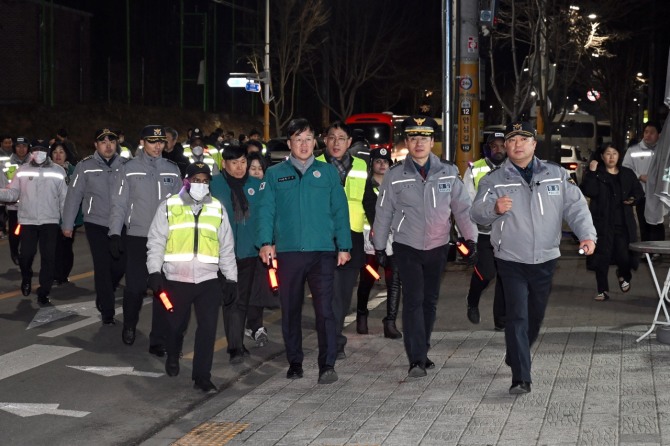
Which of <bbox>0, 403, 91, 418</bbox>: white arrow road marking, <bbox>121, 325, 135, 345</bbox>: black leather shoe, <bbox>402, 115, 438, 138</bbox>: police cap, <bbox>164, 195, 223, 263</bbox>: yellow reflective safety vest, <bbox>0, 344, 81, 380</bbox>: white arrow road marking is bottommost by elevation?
<bbox>0, 403, 91, 418</bbox>: white arrow road marking

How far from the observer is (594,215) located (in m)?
13.1

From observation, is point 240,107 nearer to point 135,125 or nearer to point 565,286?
point 135,125

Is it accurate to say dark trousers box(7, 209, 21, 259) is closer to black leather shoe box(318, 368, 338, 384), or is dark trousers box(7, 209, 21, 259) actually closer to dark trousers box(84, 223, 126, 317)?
dark trousers box(84, 223, 126, 317)

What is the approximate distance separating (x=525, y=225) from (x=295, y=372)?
2182 mm

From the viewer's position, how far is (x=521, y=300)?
26.2 ft

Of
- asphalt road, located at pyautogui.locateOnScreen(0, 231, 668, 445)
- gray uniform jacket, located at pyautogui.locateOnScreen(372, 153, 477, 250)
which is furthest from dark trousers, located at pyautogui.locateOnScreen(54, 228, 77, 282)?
gray uniform jacket, located at pyautogui.locateOnScreen(372, 153, 477, 250)

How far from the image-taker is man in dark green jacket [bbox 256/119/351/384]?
28.6 ft

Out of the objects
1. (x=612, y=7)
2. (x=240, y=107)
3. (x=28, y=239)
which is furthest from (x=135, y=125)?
(x=28, y=239)

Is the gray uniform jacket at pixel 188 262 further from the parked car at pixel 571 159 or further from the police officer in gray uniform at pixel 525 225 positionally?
the parked car at pixel 571 159

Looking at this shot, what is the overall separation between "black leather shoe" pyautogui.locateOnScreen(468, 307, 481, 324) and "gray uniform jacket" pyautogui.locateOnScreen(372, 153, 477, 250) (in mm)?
2608

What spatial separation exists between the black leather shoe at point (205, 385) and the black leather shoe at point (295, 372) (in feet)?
1.94

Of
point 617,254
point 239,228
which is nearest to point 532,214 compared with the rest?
point 239,228

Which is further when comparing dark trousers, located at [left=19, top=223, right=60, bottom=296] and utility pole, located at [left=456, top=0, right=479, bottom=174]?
utility pole, located at [left=456, top=0, right=479, bottom=174]

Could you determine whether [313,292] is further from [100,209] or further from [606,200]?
[606,200]
